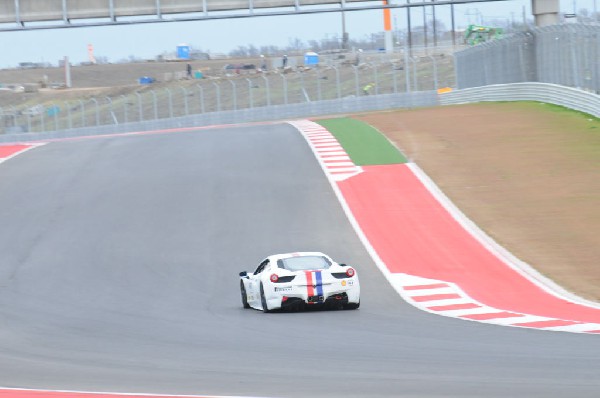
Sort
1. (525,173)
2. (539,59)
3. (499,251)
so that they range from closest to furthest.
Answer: (499,251)
(525,173)
(539,59)

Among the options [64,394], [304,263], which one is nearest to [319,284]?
[304,263]

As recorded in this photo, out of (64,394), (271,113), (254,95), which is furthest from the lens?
(254,95)

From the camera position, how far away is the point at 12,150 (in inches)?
1724

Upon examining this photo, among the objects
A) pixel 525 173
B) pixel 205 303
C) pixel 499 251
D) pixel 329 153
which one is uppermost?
pixel 329 153

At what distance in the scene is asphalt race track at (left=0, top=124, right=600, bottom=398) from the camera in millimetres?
9898

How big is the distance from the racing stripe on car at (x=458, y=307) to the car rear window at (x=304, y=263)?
1.66 metres

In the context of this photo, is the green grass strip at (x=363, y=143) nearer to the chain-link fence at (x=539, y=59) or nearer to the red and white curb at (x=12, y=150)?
the chain-link fence at (x=539, y=59)

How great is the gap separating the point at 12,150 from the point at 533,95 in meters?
21.2

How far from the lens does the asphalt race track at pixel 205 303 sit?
9.90 meters

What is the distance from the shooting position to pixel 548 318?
597 inches

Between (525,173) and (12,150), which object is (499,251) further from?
(12,150)

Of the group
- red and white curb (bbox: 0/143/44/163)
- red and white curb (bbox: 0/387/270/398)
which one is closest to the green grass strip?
red and white curb (bbox: 0/143/44/163)

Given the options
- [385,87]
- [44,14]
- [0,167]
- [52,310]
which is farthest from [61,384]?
[385,87]

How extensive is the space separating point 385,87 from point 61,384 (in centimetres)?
6088
